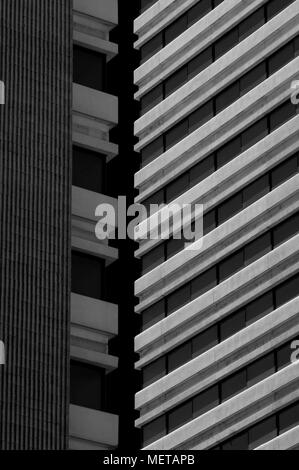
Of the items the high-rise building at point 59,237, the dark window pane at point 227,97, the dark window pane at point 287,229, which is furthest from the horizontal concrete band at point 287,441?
the dark window pane at point 227,97

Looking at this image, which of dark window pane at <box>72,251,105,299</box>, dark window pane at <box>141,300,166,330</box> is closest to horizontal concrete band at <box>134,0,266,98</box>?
dark window pane at <box>141,300,166,330</box>

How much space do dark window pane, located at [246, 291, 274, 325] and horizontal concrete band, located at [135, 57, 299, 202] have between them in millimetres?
10322

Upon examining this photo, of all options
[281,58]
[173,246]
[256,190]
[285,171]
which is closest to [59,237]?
[256,190]

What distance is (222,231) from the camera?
5463 inches

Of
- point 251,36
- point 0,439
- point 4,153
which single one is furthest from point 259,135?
point 0,439

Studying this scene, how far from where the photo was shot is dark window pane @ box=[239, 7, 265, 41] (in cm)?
14025

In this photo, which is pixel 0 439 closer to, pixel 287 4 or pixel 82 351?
pixel 82 351

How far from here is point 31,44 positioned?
133875 mm

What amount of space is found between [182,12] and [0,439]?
35592 millimetres

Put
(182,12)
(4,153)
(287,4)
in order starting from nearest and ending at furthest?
(4,153) < (287,4) < (182,12)

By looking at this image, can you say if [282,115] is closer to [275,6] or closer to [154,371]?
[275,6]

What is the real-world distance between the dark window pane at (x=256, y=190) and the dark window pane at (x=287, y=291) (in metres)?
5.99
